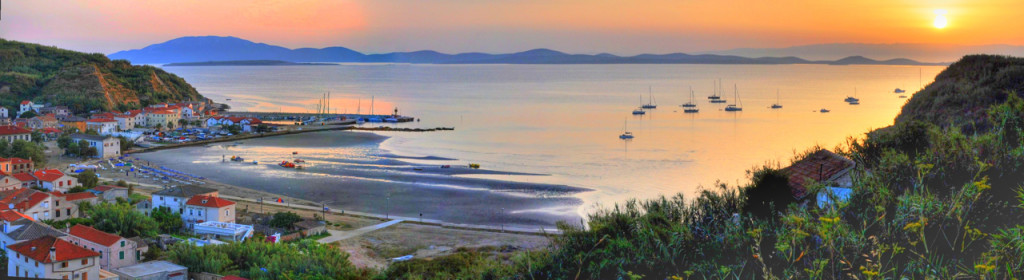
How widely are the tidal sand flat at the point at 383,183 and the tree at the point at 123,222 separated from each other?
5.08m

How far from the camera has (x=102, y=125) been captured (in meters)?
35.3

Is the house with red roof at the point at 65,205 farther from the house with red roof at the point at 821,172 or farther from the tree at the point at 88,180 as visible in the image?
the house with red roof at the point at 821,172

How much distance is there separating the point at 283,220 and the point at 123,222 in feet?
9.57

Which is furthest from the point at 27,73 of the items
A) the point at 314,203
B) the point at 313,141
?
the point at 314,203

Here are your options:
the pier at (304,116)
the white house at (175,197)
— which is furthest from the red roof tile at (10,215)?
the pier at (304,116)

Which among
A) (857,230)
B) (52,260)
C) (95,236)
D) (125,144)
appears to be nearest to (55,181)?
(95,236)

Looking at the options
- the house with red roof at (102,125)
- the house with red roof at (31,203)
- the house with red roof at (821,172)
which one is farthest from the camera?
the house with red roof at (102,125)

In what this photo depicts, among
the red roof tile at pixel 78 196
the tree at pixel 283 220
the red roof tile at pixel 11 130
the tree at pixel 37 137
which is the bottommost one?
the tree at pixel 283 220

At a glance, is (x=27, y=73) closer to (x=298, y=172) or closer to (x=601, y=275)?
(x=298, y=172)

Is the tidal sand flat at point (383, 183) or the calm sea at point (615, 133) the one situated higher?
the calm sea at point (615, 133)

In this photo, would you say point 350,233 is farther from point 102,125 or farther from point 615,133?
point 102,125

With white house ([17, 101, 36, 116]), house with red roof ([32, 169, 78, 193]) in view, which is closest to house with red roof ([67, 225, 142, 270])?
house with red roof ([32, 169, 78, 193])

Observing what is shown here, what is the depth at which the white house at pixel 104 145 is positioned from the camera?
2791 cm

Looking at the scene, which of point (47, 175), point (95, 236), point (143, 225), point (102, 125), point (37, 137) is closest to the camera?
point (95, 236)
